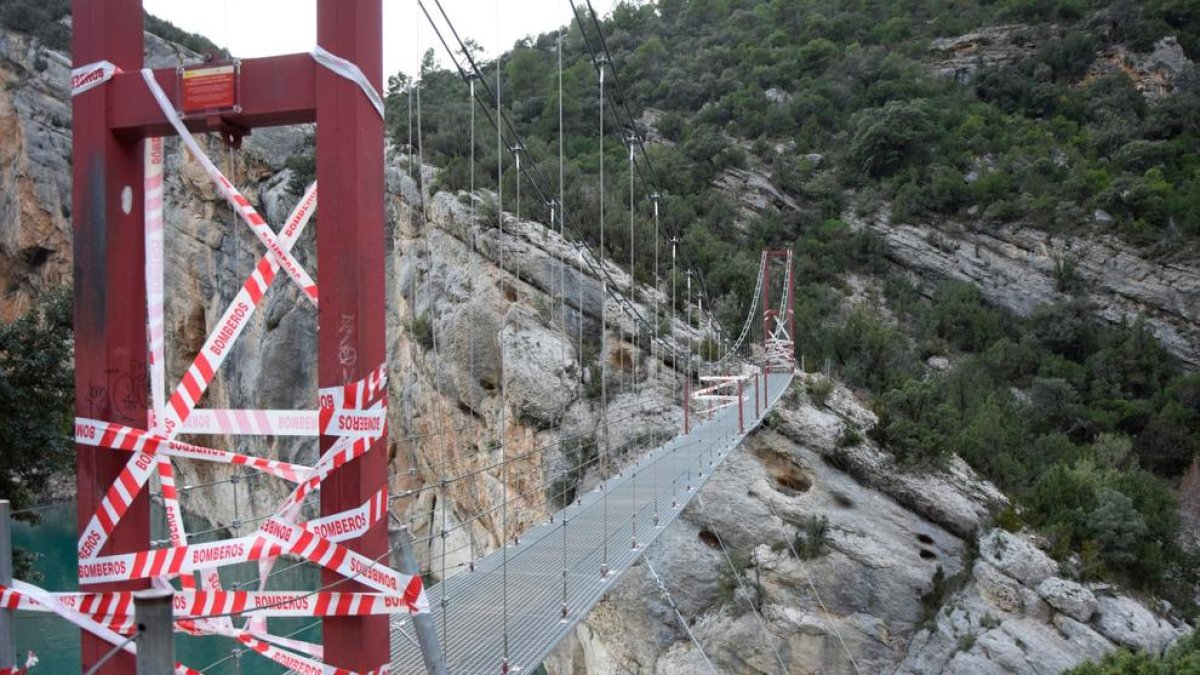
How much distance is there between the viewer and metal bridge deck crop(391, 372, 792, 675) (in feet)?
8.96

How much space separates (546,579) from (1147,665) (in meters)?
5.20

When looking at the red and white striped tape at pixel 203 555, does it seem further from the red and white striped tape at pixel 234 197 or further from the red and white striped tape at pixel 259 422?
the red and white striped tape at pixel 234 197

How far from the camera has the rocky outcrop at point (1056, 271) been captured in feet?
53.9

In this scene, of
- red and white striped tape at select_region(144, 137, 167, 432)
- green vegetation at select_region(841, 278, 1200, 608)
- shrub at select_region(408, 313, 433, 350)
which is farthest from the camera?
shrub at select_region(408, 313, 433, 350)

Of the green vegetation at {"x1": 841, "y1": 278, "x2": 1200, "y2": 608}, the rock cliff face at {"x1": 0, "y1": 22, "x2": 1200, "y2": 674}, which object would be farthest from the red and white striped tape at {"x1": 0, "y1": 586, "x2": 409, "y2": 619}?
the green vegetation at {"x1": 841, "y1": 278, "x2": 1200, "y2": 608}

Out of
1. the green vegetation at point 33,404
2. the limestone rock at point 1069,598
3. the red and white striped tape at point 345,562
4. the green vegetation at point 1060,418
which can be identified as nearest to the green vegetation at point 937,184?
the green vegetation at point 1060,418

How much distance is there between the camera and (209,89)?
1778mm

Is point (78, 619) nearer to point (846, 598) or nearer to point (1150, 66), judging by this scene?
point (846, 598)

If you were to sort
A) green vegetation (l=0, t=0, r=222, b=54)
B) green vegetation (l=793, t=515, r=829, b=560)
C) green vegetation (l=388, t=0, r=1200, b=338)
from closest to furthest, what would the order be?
green vegetation (l=793, t=515, r=829, b=560) → green vegetation (l=388, t=0, r=1200, b=338) → green vegetation (l=0, t=0, r=222, b=54)

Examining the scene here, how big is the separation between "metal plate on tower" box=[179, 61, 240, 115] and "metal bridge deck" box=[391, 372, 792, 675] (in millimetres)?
1792

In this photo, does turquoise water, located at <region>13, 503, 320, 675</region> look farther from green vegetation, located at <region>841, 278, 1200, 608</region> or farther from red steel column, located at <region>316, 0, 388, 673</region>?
green vegetation, located at <region>841, 278, 1200, 608</region>

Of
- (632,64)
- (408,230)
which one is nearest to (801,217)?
(632,64)

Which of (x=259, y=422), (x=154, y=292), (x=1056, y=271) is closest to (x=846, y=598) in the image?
(x=259, y=422)

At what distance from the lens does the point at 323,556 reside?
1.78m
